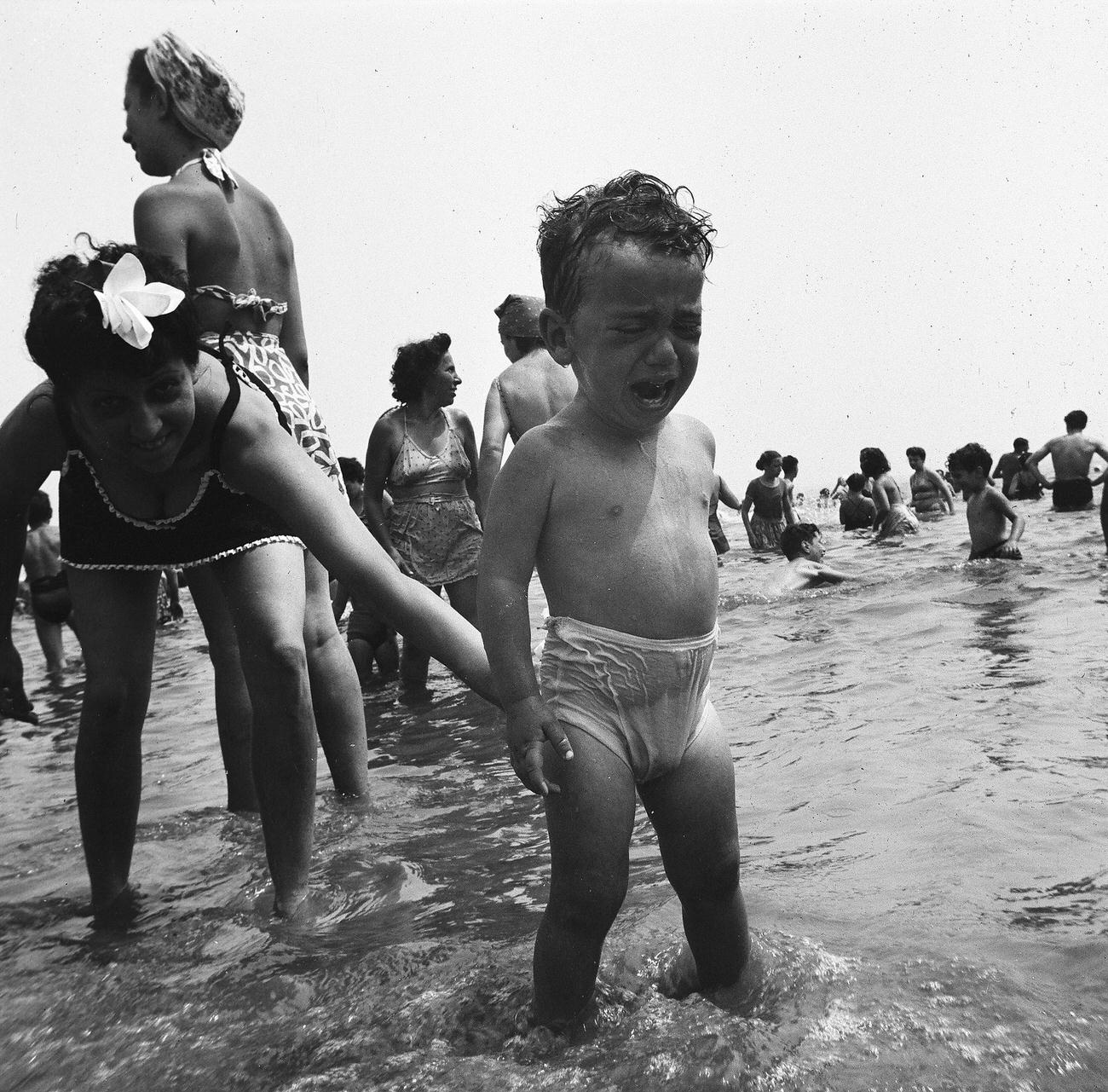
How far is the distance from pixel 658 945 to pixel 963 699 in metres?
2.46

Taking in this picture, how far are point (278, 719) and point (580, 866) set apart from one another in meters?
0.95

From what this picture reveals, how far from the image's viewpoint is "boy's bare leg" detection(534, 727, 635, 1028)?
1.91 m

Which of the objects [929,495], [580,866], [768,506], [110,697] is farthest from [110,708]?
[929,495]

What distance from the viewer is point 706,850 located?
1987mm

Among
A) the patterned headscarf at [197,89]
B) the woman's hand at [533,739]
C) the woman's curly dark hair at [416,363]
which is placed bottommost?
the woman's hand at [533,739]

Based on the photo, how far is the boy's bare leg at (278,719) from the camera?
100 inches

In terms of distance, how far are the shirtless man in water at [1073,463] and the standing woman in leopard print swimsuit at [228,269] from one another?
14.6 metres

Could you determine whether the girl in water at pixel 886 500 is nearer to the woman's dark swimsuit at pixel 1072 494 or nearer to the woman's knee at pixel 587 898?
the woman's dark swimsuit at pixel 1072 494

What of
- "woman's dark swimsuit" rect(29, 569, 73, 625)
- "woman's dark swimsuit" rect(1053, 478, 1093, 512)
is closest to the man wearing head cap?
"woman's dark swimsuit" rect(29, 569, 73, 625)

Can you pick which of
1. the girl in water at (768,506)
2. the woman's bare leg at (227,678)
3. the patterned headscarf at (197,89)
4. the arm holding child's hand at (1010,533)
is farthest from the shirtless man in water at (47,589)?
the girl in water at (768,506)

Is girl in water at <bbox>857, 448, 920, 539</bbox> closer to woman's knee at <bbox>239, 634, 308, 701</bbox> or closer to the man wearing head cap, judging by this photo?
the man wearing head cap

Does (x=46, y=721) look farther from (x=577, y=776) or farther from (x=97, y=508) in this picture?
(x=577, y=776)

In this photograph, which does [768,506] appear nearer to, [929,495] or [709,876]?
[929,495]

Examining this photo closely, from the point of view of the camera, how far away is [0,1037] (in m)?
2.16
